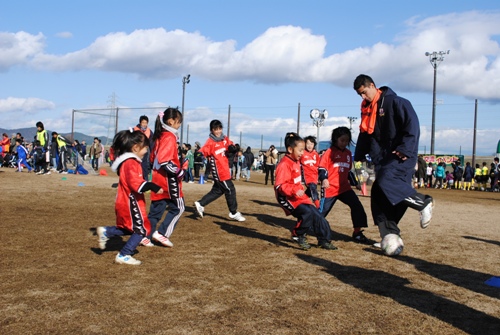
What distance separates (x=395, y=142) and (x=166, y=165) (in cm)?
283

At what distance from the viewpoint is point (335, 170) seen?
795 cm

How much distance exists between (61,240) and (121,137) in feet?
6.58

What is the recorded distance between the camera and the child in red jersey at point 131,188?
5.59 meters

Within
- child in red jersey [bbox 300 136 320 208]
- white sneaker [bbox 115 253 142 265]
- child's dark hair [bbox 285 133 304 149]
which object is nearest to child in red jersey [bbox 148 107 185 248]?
white sneaker [bbox 115 253 142 265]

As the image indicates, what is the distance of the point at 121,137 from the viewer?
5762 mm

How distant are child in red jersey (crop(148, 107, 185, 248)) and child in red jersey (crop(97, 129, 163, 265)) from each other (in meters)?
0.76

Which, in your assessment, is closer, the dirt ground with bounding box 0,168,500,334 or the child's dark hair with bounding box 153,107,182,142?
the dirt ground with bounding box 0,168,500,334

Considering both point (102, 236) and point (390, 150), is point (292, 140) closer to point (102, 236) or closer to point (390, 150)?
point (390, 150)

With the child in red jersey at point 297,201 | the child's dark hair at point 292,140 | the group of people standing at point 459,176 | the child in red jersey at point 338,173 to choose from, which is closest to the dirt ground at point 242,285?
the child in red jersey at point 297,201

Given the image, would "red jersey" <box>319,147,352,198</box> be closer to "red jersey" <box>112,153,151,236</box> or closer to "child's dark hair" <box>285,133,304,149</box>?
"child's dark hair" <box>285,133,304,149</box>

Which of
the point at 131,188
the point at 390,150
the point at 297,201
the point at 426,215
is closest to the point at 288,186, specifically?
the point at 297,201

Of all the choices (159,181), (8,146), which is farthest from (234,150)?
(8,146)

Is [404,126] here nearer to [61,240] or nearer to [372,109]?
[372,109]

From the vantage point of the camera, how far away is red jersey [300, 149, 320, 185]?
1001 centimetres
